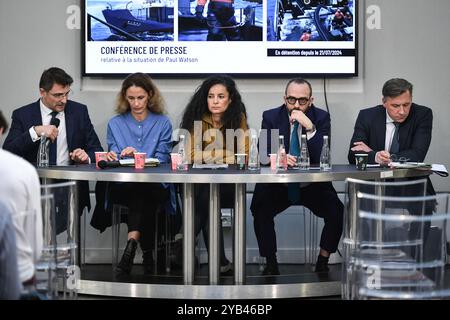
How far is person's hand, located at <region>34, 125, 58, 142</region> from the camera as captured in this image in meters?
5.79

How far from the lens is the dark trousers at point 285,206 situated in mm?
5848

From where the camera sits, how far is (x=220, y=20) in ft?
22.3

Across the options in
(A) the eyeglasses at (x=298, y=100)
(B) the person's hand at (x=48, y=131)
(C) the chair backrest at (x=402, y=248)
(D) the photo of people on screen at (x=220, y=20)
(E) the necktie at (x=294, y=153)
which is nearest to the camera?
(C) the chair backrest at (x=402, y=248)

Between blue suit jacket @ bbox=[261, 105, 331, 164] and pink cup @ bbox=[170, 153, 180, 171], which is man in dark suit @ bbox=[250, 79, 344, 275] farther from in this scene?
pink cup @ bbox=[170, 153, 180, 171]

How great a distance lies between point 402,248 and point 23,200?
1.64 meters

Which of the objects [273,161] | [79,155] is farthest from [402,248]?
[79,155]

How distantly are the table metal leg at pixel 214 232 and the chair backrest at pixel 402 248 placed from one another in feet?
4.81

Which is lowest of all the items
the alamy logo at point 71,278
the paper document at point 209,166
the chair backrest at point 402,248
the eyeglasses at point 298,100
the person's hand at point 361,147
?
the alamy logo at point 71,278

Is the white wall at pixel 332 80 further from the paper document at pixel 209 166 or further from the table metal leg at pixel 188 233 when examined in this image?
the table metal leg at pixel 188 233

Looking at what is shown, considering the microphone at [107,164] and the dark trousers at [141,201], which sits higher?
the microphone at [107,164]

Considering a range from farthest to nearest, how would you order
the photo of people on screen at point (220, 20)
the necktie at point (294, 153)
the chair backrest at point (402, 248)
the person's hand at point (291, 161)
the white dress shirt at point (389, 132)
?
the photo of people on screen at point (220, 20) < the white dress shirt at point (389, 132) < the necktie at point (294, 153) < the person's hand at point (291, 161) < the chair backrest at point (402, 248)

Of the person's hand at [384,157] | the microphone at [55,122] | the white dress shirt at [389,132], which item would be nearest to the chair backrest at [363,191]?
the person's hand at [384,157]
